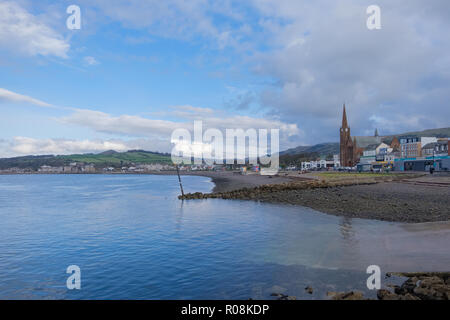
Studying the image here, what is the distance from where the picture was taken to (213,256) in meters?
15.1

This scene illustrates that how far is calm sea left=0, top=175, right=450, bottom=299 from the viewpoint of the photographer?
11016 mm

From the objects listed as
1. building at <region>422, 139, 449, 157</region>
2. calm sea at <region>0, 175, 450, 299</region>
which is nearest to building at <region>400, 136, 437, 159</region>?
building at <region>422, 139, 449, 157</region>

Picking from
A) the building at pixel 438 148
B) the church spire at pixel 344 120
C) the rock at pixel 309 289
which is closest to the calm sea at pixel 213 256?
the rock at pixel 309 289

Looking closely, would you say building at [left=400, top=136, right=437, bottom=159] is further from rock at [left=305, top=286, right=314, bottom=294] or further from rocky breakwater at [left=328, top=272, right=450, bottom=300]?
rock at [left=305, top=286, right=314, bottom=294]

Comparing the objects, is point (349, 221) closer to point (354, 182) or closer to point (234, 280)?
point (234, 280)

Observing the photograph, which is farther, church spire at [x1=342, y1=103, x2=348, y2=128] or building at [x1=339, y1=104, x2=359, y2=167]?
church spire at [x1=342, y1=103, x2=348, y2=128]

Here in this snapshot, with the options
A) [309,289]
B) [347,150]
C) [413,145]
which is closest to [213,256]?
[309,289]

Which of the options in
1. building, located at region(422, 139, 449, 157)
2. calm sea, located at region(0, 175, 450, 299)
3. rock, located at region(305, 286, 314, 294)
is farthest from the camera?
building, located at region(422, 139, 449, 157)

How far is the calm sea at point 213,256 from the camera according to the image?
11.0 m

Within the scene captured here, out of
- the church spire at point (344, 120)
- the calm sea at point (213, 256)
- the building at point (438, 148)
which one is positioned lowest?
the calm sea at point (213, 256)

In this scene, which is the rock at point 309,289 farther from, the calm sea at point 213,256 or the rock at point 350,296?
the rock at point 350,296
